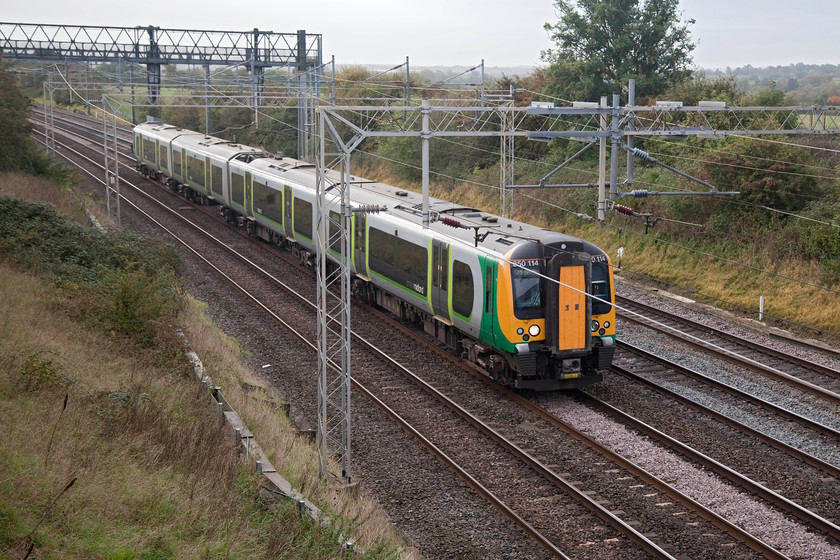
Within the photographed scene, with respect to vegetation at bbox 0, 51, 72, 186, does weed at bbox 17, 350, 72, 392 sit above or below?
below

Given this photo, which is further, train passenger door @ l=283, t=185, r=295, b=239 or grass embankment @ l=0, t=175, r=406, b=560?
train passenger door @ l=283, t=185, r=295, b=239

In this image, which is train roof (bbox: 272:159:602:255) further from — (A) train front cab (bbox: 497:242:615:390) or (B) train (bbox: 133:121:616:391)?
(A) train front cab (bbox: 497:242:615:390)

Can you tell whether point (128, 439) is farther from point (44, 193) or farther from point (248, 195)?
point (44, 193)

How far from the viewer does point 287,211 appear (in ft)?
86.8

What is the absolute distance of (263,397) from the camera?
50.4ft

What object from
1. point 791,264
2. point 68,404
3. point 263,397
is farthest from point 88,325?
point 791,264

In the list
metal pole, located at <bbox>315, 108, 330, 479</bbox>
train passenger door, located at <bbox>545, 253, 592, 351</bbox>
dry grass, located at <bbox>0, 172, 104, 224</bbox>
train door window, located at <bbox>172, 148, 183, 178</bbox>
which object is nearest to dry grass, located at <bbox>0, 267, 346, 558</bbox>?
metal pole, located at <bbox>315, 108, 330, 479</bbox>

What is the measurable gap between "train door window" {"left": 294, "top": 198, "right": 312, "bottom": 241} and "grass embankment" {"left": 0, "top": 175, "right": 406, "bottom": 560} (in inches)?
236

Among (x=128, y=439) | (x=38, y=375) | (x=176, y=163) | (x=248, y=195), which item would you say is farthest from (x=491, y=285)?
(x=176, y=163)

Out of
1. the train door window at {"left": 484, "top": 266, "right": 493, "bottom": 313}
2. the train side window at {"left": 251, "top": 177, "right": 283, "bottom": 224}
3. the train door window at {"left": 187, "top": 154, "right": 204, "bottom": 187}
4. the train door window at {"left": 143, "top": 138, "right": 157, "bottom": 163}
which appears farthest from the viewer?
the train door window at {"left": 143, "top": 138, "right": 157, "bottom": 163}

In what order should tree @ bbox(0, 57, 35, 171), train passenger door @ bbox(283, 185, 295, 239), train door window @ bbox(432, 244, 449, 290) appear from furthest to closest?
tree @ bbox(0, 57, 35, 171), train passenger door @ bbox(283, 185, 295, 239), train door window @ bbox(432, 244, 449, 290)

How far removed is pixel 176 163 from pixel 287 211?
1479 centimetres

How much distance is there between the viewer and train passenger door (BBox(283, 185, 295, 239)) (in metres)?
26.1

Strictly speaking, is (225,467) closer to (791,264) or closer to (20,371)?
(20,371)
